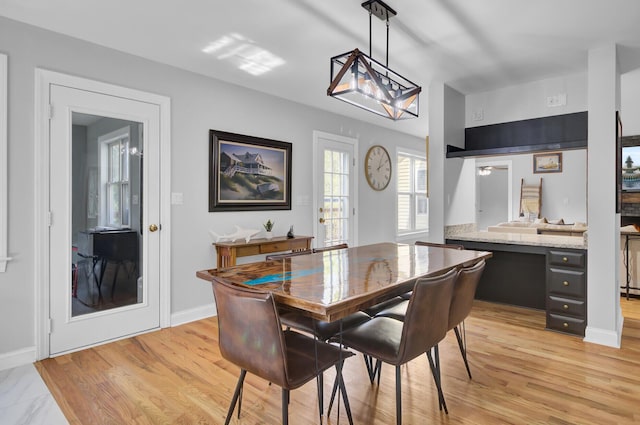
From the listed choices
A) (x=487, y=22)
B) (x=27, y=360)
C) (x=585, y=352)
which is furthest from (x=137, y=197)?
(x=585, y=352)

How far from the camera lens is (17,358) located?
260cm

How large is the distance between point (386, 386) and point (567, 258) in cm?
212

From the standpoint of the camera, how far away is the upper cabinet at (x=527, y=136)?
362cm

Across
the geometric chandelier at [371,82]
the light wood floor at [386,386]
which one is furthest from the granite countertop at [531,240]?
the geometric chandelier at [371,82]

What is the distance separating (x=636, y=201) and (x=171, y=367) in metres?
5.89

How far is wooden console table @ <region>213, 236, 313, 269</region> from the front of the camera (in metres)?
3.52

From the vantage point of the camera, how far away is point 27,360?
8.66ft

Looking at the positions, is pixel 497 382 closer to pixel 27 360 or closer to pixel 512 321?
pixel 512 321

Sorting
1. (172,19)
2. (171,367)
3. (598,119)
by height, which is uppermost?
(172,19)

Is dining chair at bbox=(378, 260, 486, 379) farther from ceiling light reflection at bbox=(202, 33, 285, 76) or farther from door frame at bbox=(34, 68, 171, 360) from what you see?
door frame at bbox=(34, 68, 171, 360)

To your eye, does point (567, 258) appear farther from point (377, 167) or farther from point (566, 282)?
point (377, 167)

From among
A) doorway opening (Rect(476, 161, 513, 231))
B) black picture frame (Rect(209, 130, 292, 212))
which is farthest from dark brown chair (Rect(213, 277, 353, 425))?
doorway opening (Rect(476, 161, 513, 231))

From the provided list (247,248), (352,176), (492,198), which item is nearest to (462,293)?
(247,248)

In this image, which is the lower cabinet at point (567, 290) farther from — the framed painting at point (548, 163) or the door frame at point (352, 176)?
the framed painting at point (548, 163)
